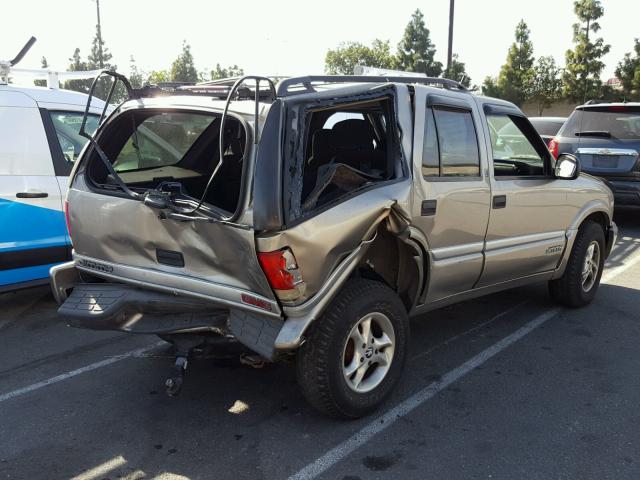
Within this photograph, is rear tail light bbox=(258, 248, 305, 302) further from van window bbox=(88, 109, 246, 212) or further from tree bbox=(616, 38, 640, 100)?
tree bbox=(616, 38, 640, 100)

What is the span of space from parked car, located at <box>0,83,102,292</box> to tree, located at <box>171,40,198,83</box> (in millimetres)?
42959

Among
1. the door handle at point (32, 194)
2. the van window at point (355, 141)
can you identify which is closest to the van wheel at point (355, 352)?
the van window at point (355, 141)

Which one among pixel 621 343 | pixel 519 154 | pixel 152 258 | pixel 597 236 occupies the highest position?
pixel 519 154

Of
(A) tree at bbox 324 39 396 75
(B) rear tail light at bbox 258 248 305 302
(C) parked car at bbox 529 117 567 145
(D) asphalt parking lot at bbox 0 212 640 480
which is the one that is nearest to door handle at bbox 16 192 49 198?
(D) asphalt parking lot at bbox 0 212 640 480

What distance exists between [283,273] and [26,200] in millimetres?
3144

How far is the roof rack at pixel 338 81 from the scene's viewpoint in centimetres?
313

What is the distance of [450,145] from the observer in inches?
156

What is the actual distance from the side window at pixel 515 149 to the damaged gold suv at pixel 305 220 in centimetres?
4

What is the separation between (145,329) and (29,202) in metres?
2.45

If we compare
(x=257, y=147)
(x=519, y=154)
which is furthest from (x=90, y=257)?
(x=519, y=154)

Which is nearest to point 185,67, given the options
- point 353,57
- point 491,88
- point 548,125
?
point 353,57

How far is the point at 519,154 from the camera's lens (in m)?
4.98

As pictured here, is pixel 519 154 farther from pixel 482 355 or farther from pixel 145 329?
pixel 145 329

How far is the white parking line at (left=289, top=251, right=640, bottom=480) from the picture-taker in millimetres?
2986
